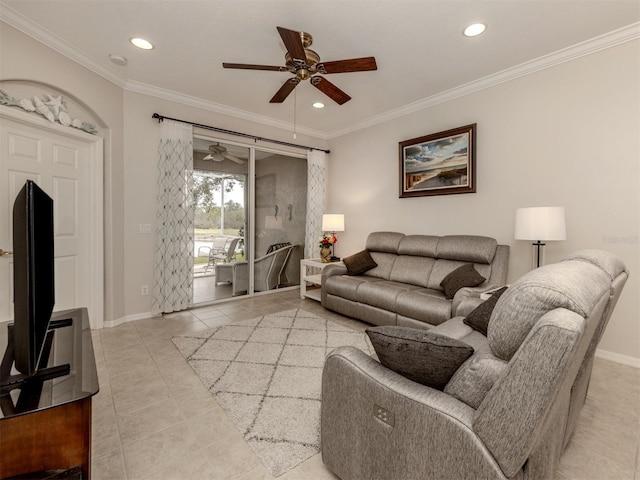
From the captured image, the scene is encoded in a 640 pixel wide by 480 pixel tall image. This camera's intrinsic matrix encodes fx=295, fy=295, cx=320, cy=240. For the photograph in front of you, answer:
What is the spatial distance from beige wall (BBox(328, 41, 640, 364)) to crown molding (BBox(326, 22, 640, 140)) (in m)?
0.05

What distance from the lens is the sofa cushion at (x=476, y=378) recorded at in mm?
984

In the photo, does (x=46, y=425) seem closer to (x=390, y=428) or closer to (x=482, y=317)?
(x=390, y=428)

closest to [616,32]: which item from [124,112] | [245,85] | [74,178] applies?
[245,85]

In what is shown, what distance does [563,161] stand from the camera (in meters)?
2.86

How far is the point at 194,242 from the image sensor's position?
13.0 feet

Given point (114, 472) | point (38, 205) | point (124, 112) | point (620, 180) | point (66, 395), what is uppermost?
point (124, 112)

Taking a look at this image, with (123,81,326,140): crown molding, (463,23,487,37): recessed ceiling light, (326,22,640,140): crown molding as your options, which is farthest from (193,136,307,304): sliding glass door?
(463,23,487,37): recessed ceiling light

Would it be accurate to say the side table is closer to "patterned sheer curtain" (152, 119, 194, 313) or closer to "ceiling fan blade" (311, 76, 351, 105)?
"patterned sheer curtain" (152, 119, 194, 313)

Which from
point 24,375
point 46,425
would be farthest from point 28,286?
point 46,425

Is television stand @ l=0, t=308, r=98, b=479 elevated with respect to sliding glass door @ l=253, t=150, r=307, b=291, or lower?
lower

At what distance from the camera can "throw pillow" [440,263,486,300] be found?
2.88 meters

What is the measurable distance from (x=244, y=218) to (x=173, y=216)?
1.09 meters

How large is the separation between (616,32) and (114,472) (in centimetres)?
468

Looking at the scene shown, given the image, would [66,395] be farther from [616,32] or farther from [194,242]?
[616,32]
